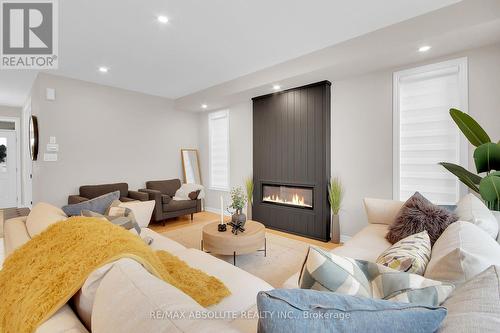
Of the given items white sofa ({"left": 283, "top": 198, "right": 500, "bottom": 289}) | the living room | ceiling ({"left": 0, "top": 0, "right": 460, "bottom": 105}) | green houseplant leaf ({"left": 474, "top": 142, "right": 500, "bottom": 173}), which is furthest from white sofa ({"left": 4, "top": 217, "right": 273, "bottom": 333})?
ceiling ({"left": 0, "top": 0, "right": 460, "bottom": 105})

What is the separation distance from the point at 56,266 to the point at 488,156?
2833 millimetres

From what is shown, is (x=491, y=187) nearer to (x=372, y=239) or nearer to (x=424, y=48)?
(x=372, y=239)

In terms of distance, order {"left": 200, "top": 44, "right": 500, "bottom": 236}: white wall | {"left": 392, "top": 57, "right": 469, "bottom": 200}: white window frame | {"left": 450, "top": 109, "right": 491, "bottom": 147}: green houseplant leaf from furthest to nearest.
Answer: {"left": 200, "top": 44, "right": 500, "bottom": 236}: white wall
{"left": 392, "top": 57, "right": 469, "bottom": 200}: white window frame
{"left": 450, "top": 109, "right": 491, "bottom": 147}: green houseplant leaf

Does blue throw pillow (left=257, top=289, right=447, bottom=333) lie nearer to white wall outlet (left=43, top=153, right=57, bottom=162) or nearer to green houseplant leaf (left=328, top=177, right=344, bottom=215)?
green houseplant leaf (left=328, top=177, right=344, bottom=215)

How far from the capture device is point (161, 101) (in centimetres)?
513

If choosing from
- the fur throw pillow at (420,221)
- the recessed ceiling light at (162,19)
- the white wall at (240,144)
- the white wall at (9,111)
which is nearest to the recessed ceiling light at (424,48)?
the fur throw pillow at (420,221)

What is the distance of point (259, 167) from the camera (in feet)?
14.3

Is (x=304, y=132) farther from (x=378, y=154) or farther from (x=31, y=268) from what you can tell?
(x=31, y=268)

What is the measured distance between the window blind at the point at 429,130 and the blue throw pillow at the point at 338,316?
9.51 feet

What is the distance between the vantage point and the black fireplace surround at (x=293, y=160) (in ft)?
11.5

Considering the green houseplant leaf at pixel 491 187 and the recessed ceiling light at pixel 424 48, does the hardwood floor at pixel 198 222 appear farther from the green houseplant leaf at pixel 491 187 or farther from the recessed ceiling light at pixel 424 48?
the recessed ceiling light at pixel 424 48

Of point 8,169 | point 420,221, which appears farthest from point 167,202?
point 8,169

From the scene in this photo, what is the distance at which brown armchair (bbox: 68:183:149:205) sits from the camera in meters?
3.74

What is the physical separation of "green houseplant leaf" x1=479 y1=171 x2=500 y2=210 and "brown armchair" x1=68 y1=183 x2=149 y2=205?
4.34 meters
